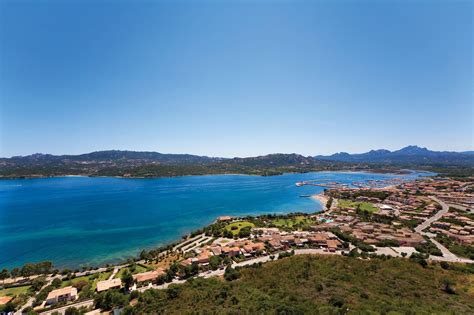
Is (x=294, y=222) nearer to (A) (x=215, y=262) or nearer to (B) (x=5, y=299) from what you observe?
(A) (x=215, y=262)

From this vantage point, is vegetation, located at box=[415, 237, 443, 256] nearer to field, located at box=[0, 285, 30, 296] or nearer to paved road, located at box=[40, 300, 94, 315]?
paved road, located at box=[40, 300, 94, 315]

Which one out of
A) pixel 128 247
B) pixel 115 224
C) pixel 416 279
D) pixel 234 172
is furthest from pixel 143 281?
pixel 234 172

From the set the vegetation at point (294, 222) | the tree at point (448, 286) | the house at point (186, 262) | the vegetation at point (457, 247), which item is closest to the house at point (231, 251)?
the house at point (186, 262)

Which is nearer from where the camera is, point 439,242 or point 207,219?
point 439,242

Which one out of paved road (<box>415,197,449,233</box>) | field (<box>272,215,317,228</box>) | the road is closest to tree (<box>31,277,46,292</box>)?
field (<box>272,215,317,228</box>)

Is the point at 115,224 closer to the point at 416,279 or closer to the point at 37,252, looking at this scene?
the point at 37,252

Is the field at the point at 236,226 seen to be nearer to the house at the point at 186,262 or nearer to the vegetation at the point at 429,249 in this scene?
the house at the point at 186,262
